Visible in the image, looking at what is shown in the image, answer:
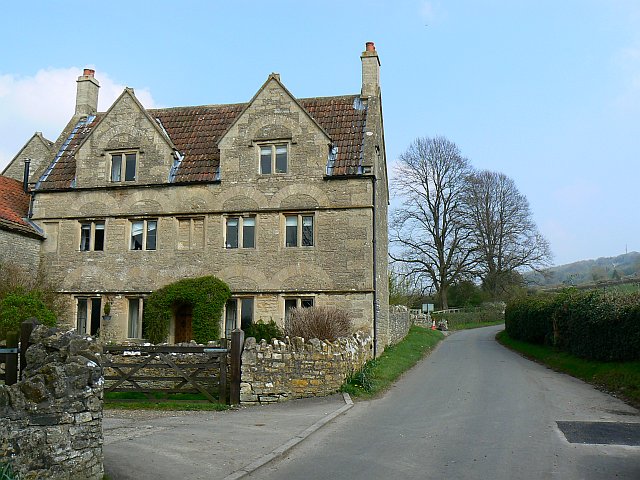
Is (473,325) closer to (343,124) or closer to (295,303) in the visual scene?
(343,124)

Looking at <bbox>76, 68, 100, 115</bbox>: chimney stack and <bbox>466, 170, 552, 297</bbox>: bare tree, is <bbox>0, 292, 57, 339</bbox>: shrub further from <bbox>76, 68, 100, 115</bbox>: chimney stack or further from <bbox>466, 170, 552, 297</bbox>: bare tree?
<bbox>466, 170, 552, 297</bbox>: bare tree

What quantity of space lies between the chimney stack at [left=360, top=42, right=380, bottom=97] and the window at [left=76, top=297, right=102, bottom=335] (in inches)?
592

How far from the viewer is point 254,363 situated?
53.0 feet

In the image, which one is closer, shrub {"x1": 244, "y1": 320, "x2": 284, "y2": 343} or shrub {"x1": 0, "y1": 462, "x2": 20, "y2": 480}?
shrub {"x1": 0, "y1": 462, "x2": 20, "y2": 480}

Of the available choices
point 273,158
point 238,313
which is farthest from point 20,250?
point 273,158

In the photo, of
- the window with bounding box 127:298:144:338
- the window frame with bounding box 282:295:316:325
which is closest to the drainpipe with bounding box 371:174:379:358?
the window frame with bounding box 282:295:316:325

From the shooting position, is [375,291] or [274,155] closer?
[375,291]

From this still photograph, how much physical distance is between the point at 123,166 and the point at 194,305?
730 centimetres

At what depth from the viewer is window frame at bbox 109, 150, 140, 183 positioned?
87.9 ft

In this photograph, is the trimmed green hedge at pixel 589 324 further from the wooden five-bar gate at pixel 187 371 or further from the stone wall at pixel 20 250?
the stone wall at pixel 20 250

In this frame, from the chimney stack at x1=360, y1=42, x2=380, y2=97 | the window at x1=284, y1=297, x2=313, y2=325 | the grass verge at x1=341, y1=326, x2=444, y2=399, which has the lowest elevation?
the grass verge at x1=341, y1=326, x2=444, y2=399

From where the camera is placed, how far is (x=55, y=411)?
24.2ft

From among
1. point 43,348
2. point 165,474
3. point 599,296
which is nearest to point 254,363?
point 165,474

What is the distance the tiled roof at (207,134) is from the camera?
25766 mm
